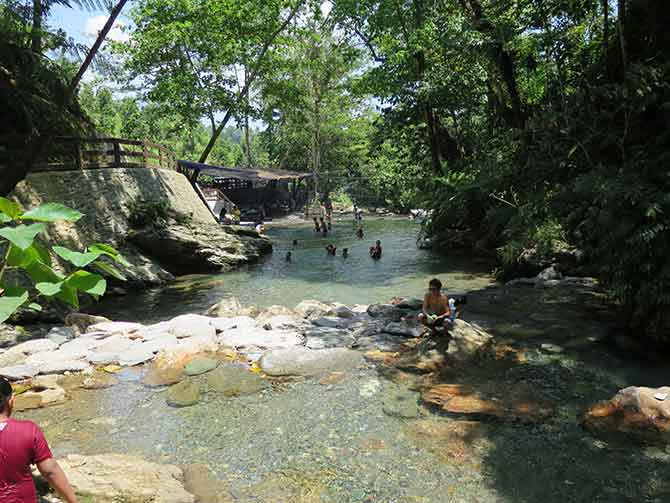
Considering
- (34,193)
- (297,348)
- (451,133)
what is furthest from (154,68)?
(297,348)

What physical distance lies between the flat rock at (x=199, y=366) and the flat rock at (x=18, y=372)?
2.19m

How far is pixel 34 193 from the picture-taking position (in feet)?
43.7

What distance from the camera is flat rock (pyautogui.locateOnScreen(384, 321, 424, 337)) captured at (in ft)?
27.9

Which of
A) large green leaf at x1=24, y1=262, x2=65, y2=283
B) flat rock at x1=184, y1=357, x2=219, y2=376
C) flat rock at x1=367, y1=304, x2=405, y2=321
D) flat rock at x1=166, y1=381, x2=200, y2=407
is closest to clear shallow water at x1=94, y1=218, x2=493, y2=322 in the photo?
flat rock at x1=367, y1=304, x2=405, y2=321

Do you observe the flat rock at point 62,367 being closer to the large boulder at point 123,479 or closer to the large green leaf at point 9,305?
the large boulder at point 123,479

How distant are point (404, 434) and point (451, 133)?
1988 centimetres

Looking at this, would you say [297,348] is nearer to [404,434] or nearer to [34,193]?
[404,434]

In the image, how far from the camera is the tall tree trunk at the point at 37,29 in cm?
963

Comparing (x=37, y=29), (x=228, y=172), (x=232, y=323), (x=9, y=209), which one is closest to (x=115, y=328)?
(x=232, y=323)

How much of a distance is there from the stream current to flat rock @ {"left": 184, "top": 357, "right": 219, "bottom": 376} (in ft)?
2.33

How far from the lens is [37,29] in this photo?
1036cm

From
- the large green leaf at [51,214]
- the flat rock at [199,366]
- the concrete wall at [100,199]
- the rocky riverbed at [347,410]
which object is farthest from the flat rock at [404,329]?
the concrete wall at [100,199]

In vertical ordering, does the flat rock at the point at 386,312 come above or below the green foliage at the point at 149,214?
below

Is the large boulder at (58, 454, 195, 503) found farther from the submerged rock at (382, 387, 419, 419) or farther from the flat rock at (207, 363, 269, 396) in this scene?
the submerged rock at (382, 387, 419, 419)
